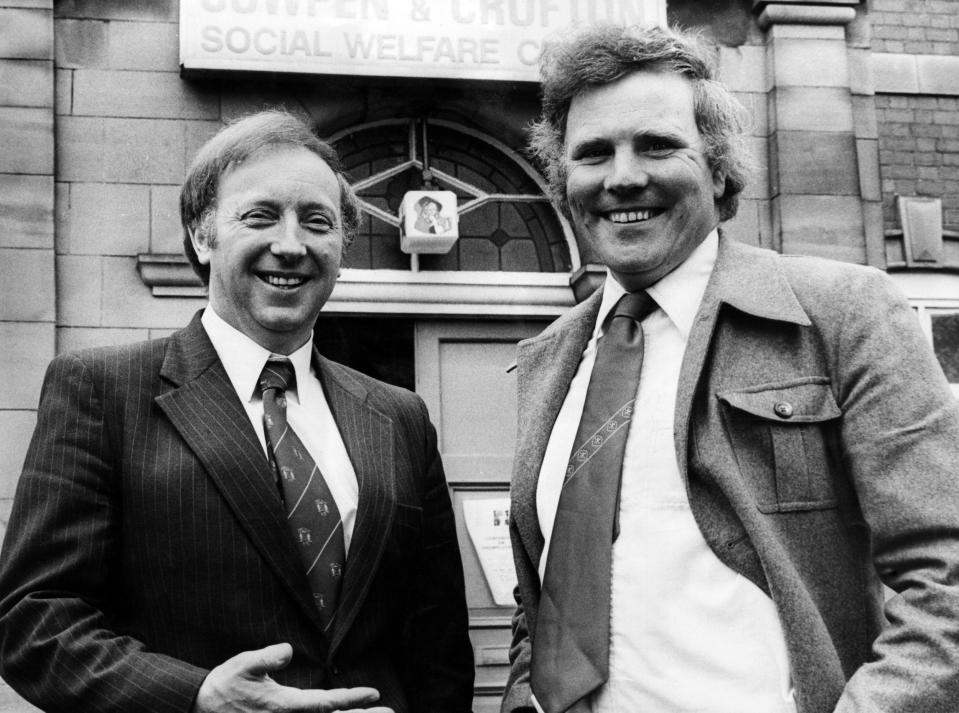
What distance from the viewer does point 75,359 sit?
93.7 inches

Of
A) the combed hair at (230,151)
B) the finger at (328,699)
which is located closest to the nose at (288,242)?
the combed hair at (230,151)

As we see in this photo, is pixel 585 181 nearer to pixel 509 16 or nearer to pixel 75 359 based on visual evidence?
pixel 75 359

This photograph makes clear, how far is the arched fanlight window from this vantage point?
625cm

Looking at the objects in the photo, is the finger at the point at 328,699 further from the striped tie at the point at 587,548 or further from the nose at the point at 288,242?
the nose at the point at 288,242

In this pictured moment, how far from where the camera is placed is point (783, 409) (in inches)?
77.5

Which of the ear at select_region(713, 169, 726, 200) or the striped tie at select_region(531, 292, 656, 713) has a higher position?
the ear at select_region(713, 169, 726, 200)

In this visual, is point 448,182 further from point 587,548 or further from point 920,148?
point 587,548

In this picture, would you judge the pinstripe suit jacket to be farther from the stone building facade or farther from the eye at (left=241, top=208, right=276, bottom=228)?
the stone building facade

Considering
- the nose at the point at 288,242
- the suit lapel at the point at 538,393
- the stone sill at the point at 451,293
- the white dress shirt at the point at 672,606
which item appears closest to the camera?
the white dress shirt at the point at 672,606

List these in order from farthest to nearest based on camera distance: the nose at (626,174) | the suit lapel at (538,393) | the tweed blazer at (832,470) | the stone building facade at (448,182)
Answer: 1. the stone building facade at (448,182)
2. the suit lapel at (538,393)
3. the nose at (626,174)
4. the tweed blazer at (832,470)

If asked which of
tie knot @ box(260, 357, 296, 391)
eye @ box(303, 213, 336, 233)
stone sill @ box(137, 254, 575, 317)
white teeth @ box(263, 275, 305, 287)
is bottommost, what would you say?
tie knot @ box(260, 357, 296, 391)

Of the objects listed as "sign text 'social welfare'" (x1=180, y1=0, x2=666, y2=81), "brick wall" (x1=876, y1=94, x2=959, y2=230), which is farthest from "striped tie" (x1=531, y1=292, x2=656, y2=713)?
"brick wall" (x1=876, y1=94, x2=959, y2=230)

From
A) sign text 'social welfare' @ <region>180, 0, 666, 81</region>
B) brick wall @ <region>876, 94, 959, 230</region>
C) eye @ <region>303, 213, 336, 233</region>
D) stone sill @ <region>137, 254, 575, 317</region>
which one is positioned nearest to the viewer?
eye @ <region>303, 213, 336, 233</region>

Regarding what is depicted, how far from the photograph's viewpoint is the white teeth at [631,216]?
2.28 meters
